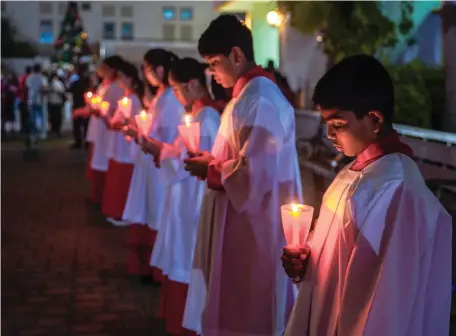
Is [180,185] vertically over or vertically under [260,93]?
under

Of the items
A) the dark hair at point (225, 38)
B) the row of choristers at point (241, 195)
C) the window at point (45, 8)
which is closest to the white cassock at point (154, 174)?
the row of choristers at point (241, 195)

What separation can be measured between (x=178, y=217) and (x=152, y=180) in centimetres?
142

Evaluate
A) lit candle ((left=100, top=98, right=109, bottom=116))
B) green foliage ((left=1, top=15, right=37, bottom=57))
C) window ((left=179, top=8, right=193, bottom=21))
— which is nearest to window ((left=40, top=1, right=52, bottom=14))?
window ((left=179, top=8, right=193, bottom=21))

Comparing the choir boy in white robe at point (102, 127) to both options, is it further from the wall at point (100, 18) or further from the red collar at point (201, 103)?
the wall at point (100, 18)

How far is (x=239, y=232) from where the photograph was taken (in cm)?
349

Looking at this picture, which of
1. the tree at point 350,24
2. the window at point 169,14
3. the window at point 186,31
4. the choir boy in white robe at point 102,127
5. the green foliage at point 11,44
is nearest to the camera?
the choir boy in white robe at point 102,127

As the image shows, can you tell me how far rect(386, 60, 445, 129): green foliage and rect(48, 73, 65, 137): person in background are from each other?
12.5m

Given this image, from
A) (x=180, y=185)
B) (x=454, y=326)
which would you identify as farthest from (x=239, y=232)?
(x=454, y=326)

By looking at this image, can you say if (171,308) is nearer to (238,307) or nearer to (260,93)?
(238,307)

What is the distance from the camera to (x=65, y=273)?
6.46 m

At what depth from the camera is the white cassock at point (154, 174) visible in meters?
5.58

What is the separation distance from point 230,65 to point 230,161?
488mm

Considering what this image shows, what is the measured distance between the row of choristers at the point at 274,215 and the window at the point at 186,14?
4698 cm

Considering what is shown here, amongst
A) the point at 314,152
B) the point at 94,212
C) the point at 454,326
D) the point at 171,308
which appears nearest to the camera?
the point at 171,308
